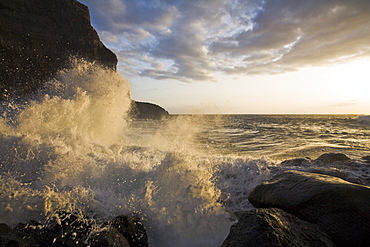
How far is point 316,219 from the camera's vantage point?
9.21ft

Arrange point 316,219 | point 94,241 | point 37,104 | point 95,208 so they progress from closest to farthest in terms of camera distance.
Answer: point 94,241 < point 316,219 < point 95,208 < point 37,104

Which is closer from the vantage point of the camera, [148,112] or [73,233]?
[73,233]

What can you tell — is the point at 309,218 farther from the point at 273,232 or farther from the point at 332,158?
the point at 332,158

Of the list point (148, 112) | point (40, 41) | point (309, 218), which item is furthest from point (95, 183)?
point (148, 112)

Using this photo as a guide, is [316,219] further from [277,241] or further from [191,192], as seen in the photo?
[191,192]

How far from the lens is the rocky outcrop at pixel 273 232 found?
2.15 meters

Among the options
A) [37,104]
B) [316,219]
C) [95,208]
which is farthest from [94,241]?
[37,104]

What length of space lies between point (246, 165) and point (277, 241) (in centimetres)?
484

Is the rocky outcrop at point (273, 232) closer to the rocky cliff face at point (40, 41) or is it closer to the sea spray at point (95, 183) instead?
the sea spray at point (95, 183)

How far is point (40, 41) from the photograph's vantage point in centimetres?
2948

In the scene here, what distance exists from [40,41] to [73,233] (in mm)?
35446

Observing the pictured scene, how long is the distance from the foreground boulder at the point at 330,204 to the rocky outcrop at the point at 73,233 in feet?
7.47

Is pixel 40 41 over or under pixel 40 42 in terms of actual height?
over

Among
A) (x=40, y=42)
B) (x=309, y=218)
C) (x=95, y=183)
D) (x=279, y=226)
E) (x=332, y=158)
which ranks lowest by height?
(x=332, y=158)
